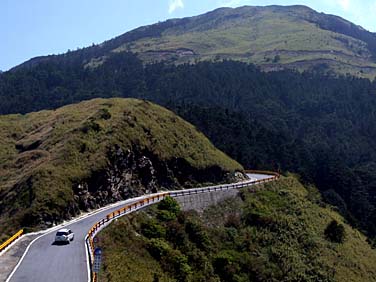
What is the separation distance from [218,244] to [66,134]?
24.3 m

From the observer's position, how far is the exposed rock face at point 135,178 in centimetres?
5525

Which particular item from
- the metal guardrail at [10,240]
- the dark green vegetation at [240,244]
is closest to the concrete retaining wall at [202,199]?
the dark green vegetation at [240,244]

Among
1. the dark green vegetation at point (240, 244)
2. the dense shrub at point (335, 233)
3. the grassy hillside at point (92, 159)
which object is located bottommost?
the dense shrub at point (335, 233)

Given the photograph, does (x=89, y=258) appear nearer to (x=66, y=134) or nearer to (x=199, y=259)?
(x=199, y=259)

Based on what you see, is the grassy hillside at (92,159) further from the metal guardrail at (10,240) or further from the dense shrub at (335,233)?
the dense shrub at (335,233)

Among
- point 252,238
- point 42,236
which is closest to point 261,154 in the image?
point 252,238

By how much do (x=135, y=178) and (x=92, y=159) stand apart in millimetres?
7795

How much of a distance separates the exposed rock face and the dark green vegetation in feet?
24.5

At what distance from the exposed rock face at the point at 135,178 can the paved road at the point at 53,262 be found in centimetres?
1143

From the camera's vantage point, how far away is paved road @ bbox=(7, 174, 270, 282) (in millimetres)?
31234

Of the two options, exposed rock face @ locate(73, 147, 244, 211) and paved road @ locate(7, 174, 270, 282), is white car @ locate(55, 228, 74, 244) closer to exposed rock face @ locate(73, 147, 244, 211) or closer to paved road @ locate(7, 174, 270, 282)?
paved road @ locate(7, 174, 270, 282)

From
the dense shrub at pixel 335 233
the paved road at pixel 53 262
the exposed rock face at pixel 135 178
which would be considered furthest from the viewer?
the dense shrub at pixel 335 233

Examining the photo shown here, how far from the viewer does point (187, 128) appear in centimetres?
8056

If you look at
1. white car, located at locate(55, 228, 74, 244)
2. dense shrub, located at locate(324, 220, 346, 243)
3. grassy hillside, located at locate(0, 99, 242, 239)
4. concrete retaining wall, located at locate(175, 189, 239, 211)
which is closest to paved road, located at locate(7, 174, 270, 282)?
white car, located at locate(55, 228, 74, 244)
